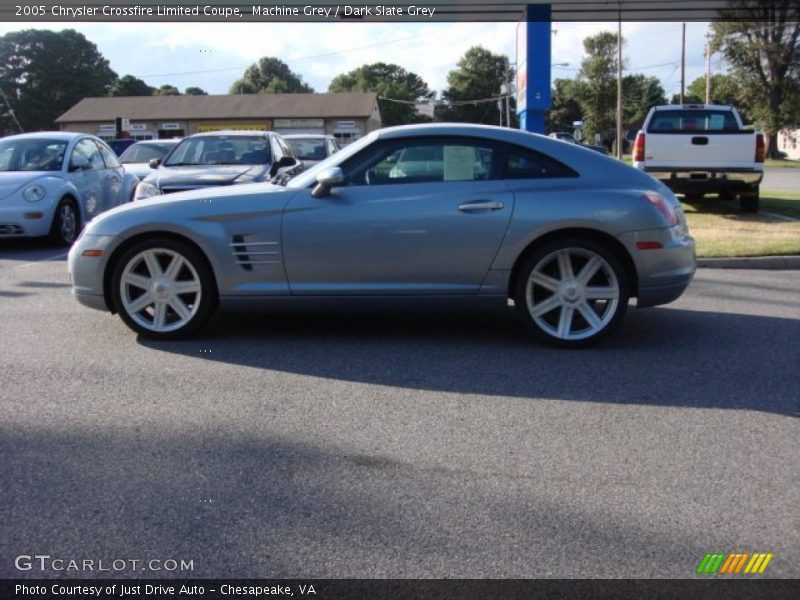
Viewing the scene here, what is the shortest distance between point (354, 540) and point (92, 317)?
14.6ft

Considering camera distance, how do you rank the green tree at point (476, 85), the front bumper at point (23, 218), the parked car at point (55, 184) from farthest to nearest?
the green tree at point (476, 85)
the parked car at point (55, 184)
the front bumper at point (23, 218)

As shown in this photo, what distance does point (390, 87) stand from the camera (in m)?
93.2

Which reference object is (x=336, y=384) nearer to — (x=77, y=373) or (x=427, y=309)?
(x=427, y=309)

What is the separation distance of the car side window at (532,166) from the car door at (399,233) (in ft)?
0.46

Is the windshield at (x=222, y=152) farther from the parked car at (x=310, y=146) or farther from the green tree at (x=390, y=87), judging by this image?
the green tree at (x=390, y=87)

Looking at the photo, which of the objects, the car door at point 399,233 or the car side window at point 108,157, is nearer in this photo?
the car door at point 399,233

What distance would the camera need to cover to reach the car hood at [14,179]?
10.7 metres

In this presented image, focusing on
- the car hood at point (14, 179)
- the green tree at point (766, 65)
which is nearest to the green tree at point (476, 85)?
the green tree at point (766, 65)

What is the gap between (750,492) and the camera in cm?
345

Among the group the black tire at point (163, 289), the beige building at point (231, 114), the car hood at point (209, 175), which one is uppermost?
the beige building at point (231, 114)

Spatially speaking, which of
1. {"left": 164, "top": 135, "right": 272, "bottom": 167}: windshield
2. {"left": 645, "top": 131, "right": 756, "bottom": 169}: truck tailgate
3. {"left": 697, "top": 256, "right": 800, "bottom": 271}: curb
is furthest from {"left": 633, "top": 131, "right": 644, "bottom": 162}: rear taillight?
{"left": 164, "top": 135, "right": 272, "bottom": 167}: windshield

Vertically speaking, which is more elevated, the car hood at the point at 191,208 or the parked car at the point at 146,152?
the parked car at the point at 146,152

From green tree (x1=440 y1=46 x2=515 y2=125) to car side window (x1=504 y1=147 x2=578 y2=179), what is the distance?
85.4 metres

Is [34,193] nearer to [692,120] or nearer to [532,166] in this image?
[532,166]
